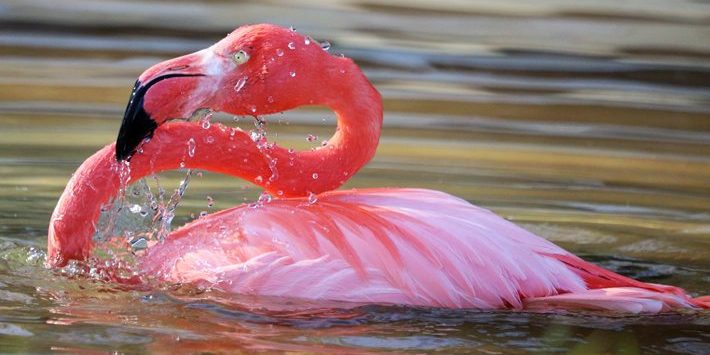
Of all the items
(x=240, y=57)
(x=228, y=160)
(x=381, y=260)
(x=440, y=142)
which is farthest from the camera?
(x=440, y=142)

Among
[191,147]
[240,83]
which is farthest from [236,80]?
[191,147]

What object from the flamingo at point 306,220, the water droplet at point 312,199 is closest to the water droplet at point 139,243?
the flamingo at point 306,220

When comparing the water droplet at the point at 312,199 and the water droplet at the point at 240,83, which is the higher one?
the water droplet at the point at 240,83

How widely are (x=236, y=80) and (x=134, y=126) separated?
0.33 m

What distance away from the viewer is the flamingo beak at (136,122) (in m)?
4.09

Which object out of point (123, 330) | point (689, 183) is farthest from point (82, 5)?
point (123, 330)

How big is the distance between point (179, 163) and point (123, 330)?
659 mm

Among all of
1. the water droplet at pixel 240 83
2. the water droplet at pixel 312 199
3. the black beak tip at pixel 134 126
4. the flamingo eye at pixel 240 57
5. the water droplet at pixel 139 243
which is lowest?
the water droplet at pixel 139 243

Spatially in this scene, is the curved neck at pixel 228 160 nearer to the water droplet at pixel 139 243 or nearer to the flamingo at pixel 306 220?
the flamingo at pixel 306 220

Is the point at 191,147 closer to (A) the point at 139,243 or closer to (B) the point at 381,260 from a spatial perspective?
(A) the point at 139,243

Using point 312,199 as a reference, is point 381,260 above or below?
below

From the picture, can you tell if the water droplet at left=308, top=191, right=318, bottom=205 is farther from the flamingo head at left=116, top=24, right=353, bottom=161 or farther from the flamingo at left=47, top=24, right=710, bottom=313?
the flamingo head at left=116, top=24, right=353, bottom=161

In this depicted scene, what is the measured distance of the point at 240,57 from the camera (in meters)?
4.22

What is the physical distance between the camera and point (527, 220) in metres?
5.65
